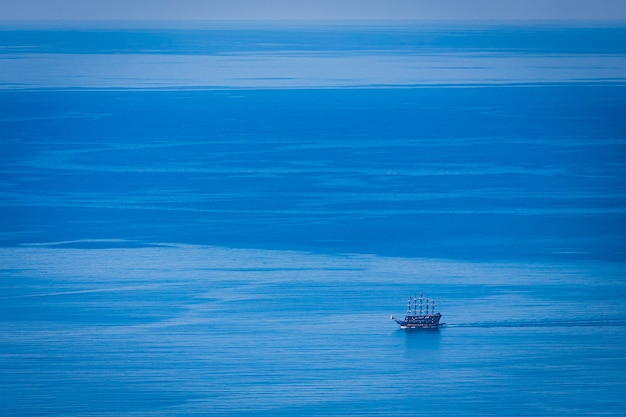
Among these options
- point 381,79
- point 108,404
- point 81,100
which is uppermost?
point 381,79

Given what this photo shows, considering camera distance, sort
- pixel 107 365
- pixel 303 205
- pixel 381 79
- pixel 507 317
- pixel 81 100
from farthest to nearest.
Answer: pixel 381 79
pixel 81 100
pixel 303 205
pixel 507 317
pixel 107 365

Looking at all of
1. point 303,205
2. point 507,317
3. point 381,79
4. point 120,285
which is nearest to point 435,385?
point 507,317

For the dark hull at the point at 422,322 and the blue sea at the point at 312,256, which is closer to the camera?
the blue sea at the point at 312,256

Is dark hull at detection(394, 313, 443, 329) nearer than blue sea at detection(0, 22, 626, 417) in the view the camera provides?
No

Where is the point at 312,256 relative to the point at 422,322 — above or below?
above

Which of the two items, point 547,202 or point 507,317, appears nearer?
point 507,317

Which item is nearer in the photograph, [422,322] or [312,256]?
[422,322]

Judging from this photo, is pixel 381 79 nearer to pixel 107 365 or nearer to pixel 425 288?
pixel 425 288

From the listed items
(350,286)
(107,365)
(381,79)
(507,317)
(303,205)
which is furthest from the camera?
(381,79)
